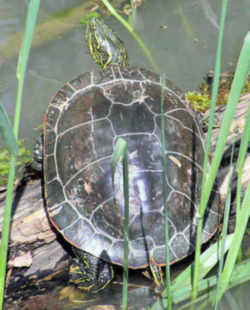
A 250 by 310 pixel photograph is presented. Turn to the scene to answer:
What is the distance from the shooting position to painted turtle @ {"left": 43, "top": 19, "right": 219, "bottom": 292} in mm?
1912

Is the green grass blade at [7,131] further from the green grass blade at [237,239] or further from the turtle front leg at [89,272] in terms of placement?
the turtle front leg at [89,272]

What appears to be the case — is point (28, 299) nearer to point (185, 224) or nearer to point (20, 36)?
point (185, 224)

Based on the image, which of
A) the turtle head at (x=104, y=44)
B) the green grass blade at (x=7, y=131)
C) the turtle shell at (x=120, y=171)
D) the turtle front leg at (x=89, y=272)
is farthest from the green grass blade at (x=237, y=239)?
the turtle head at (x=104, y=44)

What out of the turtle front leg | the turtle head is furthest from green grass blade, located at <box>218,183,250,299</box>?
the turtle head

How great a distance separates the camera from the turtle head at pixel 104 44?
2.90 m

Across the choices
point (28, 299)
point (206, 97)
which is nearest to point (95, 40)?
point (206, 97)

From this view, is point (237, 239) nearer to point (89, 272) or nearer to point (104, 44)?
point (89, 272)

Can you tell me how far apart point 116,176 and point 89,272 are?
1.68ft

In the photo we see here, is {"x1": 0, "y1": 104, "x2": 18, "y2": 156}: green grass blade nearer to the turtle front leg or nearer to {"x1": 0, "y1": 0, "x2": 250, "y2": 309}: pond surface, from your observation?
the turtle front leg

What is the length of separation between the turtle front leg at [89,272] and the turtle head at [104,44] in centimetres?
153

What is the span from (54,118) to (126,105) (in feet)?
1.50

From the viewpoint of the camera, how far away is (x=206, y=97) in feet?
11.1

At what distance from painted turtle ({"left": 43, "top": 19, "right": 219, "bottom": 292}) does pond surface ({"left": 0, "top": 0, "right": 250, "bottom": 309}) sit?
124 cm

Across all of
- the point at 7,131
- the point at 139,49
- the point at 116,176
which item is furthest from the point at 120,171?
the point at 139,49
